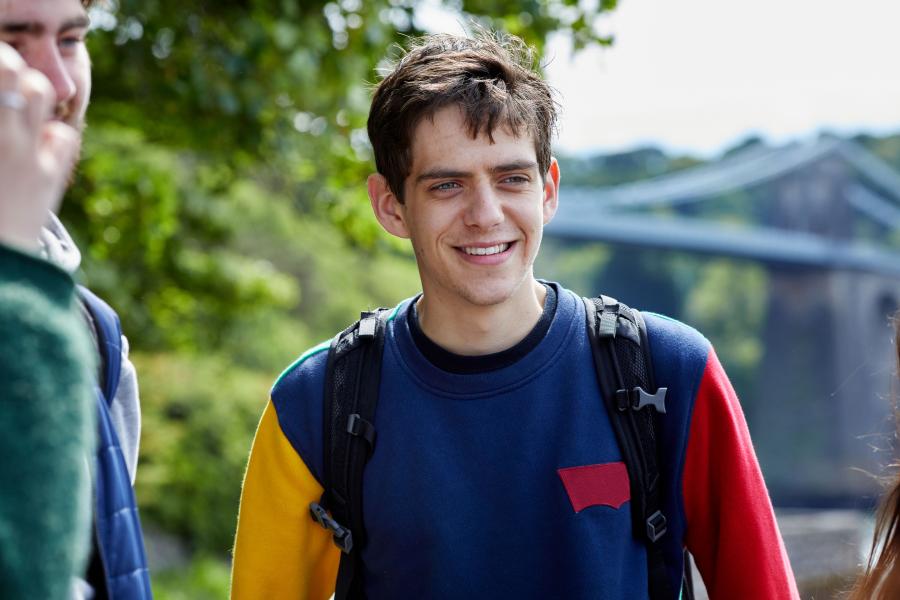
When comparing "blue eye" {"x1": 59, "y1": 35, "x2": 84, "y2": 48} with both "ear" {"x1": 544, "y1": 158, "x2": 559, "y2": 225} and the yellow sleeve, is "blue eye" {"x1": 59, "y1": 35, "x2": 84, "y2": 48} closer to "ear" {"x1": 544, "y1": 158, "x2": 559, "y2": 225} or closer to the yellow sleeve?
the yellow sleeve

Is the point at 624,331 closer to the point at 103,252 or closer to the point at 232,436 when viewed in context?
the point at 103,252

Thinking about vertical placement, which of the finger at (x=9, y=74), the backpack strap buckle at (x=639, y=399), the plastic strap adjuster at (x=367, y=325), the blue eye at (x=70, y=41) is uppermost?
the blue eye at (x=70, y=41)

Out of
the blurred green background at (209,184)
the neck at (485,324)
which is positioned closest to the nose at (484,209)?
the neck at (485,324)

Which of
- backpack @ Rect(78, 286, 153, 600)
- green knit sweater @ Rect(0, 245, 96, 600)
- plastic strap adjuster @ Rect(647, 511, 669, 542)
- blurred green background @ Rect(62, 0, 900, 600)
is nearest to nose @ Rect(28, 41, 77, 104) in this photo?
backpack @ Rect(78, 286, 153, 600)

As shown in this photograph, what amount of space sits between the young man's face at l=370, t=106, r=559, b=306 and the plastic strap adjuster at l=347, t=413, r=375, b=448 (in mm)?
226

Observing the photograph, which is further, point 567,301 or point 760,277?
point 760,277

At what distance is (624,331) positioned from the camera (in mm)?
1569

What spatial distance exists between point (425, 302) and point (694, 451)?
0.45 m

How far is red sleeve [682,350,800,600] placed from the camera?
149 centimetres

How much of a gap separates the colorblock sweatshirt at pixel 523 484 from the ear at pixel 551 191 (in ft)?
0.56

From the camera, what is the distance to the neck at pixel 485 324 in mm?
1636

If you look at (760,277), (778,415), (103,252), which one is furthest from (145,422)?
(760,277)

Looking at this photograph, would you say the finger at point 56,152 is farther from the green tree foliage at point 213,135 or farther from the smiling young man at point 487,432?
the green tree foliage at point 213,135

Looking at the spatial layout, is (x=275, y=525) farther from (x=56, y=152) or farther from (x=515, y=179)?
(x=56, y=152)
